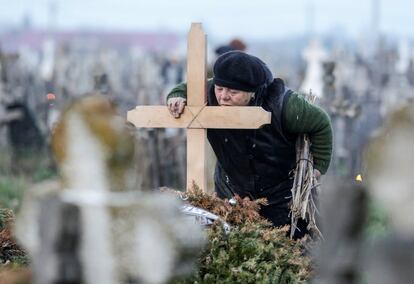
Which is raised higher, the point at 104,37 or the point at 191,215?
the point at 191,215

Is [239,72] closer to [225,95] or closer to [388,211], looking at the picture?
[225,95]

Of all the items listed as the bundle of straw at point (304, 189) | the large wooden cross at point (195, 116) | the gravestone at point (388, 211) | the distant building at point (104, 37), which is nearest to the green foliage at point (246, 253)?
the bundle of straw at point (304, 189)

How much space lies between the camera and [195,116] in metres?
6.48

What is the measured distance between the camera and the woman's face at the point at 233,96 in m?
6.40

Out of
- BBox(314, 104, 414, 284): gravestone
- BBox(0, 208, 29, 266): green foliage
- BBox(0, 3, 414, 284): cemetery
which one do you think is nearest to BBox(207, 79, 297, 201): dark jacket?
BBox(0, 3, 414, 284): cemetery

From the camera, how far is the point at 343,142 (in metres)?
17.0

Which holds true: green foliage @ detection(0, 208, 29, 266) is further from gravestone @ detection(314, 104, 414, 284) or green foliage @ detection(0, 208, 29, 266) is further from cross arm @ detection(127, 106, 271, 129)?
gravestone @ detection(314, 104, 414, 284)

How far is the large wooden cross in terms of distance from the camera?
643 cm

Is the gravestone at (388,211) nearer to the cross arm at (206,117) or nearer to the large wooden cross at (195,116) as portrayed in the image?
the cross arm at (206,117)

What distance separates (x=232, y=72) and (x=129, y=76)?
24.2 meters

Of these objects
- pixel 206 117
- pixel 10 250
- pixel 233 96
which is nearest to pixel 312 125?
pixel 233 96

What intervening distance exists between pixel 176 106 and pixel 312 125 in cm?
76

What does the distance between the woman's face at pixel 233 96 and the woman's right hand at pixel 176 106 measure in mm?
226

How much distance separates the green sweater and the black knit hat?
22 centimetres
